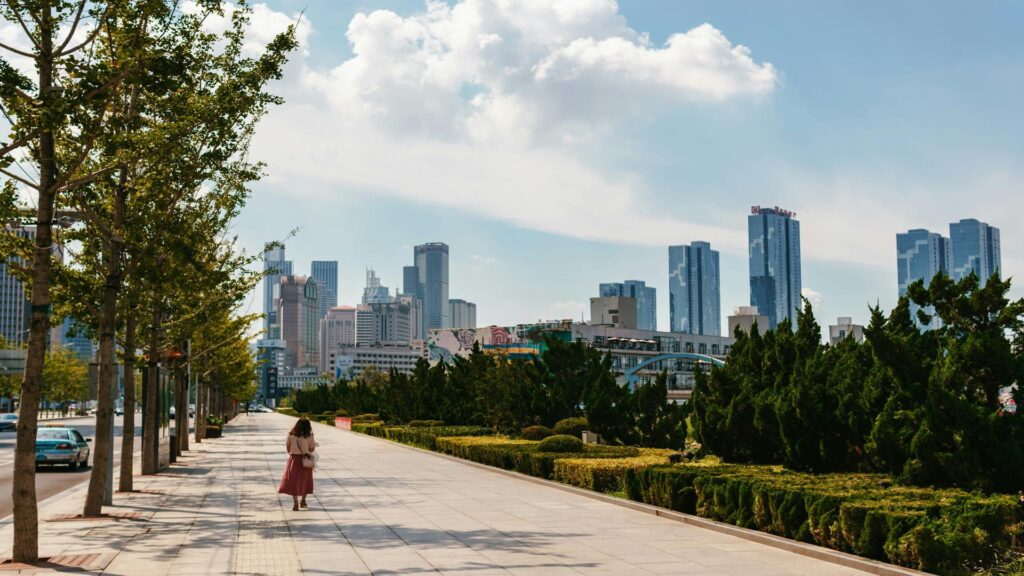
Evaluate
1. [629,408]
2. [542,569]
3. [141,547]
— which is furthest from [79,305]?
[629,408]

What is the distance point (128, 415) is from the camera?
19.5m

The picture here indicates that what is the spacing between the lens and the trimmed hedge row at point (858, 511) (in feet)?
32.6

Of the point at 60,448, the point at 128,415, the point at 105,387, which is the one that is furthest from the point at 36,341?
the point at 60,448

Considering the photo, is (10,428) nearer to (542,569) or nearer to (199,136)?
(199,136)

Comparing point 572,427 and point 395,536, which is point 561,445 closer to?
point 572,427

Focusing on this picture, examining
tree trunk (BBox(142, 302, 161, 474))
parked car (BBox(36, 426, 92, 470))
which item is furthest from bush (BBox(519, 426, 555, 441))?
parked car (BBox(36, 426, 92, 470))

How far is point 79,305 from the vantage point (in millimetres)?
18516

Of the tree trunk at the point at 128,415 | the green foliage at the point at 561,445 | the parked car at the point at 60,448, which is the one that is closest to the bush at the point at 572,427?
the green foliage at the point at 561,445

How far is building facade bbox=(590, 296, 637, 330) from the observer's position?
19238 cm

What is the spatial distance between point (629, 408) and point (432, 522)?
13177 millimetres

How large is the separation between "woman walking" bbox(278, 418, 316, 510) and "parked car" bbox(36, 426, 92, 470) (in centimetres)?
1485

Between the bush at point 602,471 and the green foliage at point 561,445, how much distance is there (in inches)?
121

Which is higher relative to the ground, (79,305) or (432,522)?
(79,305)

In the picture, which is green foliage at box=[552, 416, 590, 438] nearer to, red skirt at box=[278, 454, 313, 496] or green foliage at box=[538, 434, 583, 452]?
green foliage at box=[538, 434, 583, 452]
